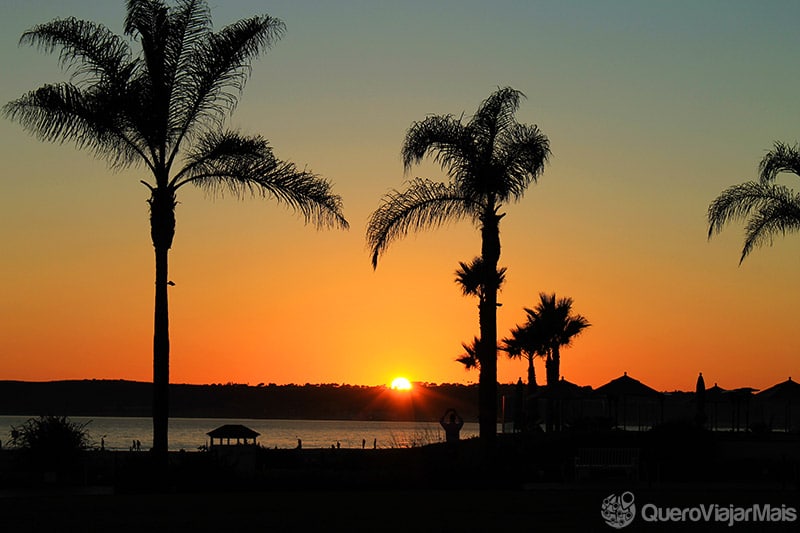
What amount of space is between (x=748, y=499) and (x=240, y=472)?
1166 centimetres

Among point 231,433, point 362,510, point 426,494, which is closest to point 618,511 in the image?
point 362,510

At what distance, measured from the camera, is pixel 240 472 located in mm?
29016

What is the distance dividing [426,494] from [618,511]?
5.53 metres

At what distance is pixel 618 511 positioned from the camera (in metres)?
21.0

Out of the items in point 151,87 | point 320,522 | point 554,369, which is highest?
point 151,87

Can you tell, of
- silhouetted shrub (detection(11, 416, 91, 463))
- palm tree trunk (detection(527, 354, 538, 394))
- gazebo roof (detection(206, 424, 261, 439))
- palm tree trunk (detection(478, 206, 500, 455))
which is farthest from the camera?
palm tree trunk (detection(527, 354, 538, 394))

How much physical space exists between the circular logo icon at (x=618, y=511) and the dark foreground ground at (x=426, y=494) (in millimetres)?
122

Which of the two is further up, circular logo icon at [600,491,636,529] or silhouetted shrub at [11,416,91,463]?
silhouetted shrub at [11,416,91,463]

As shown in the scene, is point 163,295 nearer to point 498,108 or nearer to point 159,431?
point 159,431

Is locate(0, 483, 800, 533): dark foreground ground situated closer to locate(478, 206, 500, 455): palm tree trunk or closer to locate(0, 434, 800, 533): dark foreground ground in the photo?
locate(0, 434, 800, 533): dark foreground ground

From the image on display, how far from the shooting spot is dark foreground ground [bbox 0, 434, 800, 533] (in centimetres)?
1991

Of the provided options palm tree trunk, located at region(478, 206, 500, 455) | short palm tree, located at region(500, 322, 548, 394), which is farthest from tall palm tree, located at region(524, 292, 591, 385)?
palm tree trunk, located at region(478, 206, 500, 455)

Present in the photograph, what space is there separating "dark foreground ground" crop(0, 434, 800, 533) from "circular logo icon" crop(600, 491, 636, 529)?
0.12m

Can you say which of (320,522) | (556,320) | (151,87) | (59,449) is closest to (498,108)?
(151,87)
